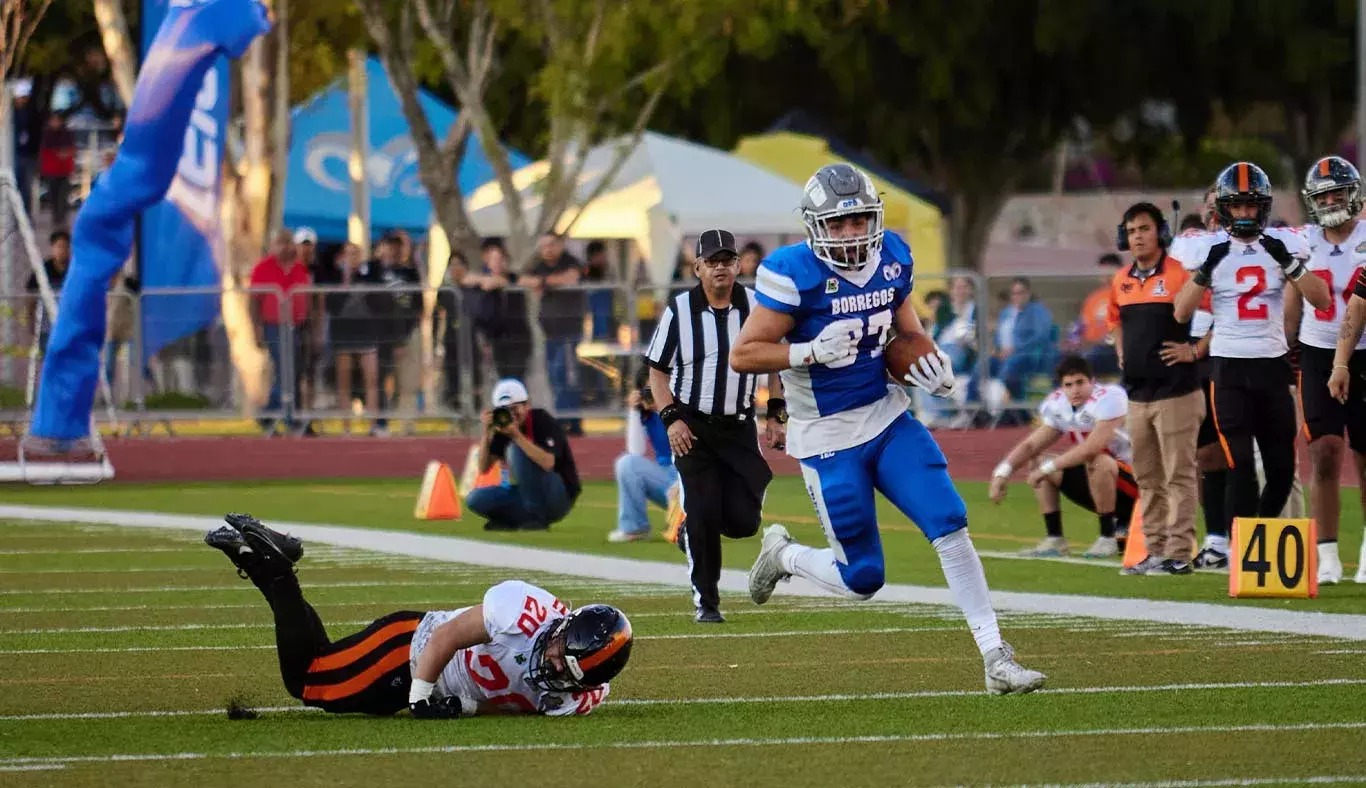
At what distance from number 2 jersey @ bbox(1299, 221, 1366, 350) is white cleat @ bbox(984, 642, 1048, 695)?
4.16 m

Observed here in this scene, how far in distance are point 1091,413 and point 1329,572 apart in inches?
101

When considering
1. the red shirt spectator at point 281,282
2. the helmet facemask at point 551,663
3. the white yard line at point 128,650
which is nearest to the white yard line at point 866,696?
the helmet facemask at point 551,663

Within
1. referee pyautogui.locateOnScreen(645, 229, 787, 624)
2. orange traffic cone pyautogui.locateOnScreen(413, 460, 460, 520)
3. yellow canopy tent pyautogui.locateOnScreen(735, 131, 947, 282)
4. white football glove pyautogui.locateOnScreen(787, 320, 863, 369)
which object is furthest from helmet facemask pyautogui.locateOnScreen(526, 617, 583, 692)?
yellow canopy tent pyautogui.locateOnScreen(735, 131, 947, 282)

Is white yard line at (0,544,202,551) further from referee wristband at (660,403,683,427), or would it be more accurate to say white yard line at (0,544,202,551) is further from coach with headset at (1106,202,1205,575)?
coach with headset at (1106,202,1205,575)

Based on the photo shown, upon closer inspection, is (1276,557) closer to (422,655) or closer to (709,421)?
(709,421)

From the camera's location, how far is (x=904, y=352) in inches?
345

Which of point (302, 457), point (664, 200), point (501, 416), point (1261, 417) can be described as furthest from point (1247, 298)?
point (664, 200)

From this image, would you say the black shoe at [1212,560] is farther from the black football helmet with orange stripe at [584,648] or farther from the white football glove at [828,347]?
the black football helmet with orange stripe at [584,648]

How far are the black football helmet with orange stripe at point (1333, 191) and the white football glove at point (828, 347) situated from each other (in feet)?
12.9

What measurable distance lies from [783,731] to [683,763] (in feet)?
2.22

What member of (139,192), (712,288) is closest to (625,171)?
(139,192)

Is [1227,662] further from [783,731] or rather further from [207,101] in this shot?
[207,101]

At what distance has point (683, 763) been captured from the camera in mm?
7164

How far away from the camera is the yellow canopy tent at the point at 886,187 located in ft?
101
